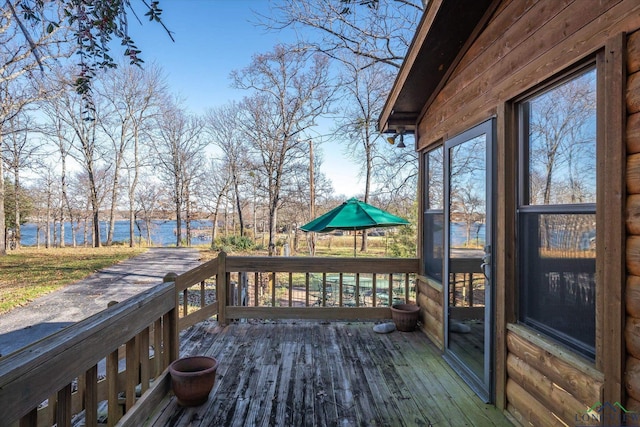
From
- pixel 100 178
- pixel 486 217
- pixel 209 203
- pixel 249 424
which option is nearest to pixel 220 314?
pixel 249 424

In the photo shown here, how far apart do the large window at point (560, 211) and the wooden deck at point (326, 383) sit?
Answer: 2.96 feet

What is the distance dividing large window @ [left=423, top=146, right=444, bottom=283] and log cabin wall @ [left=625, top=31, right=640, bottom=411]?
7.00 feet

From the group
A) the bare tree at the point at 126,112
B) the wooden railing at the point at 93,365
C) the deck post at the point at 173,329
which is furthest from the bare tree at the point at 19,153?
the wooden railing at the point at 93,365

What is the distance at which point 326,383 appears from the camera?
9.71 ft

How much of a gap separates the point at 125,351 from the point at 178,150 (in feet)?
58.6

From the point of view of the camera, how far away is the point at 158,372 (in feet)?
8.92

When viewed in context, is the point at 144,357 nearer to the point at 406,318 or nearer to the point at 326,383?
the point at 326,383

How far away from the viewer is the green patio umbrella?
4.62m

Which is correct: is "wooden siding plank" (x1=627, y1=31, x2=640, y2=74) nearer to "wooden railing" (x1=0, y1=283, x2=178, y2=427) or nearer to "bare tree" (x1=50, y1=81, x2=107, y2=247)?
"wooden railing" (x1=0, y1=283, x2=178, y2=427)

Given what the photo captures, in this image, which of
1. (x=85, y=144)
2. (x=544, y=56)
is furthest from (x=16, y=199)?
(x=544, y=56)

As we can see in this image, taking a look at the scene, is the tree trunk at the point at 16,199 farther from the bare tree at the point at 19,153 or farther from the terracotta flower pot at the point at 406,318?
the terracotta flower pot at the point at 406,318

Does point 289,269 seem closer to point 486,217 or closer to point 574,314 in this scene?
point 486,217

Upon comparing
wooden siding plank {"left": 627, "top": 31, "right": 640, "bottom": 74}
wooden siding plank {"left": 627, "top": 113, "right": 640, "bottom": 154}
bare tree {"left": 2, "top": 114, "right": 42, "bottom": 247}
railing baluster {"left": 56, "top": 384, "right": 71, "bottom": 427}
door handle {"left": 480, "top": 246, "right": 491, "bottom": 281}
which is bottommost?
Answer: railing baluster {"left": 56, "top": 384, "right": 71, "bottom": 427}

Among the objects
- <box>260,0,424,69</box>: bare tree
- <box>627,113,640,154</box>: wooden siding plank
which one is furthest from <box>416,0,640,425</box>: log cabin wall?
<box>260,0,424,69</box>: bare tree
